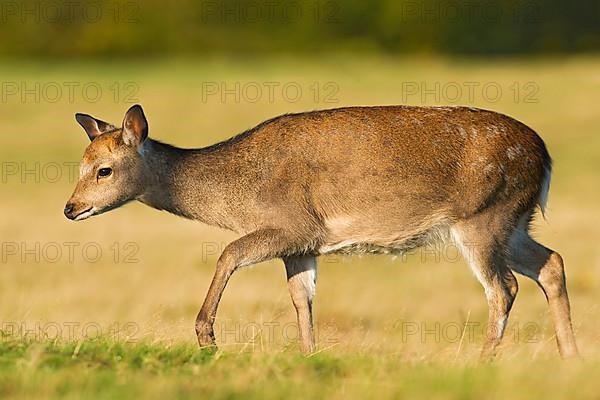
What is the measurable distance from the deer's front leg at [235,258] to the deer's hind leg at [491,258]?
58.6 inches

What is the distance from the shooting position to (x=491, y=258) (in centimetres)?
1041

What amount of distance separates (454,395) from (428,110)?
4638mm

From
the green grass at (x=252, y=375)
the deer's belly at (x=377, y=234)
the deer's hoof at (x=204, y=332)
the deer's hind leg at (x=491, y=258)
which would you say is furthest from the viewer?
the deer's belly at (x=377, y=234)

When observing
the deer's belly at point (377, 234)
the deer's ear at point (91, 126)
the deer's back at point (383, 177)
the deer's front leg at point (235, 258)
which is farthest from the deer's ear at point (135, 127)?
the deer's belly at point (377, 234)

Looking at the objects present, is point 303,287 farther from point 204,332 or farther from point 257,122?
point 257,122

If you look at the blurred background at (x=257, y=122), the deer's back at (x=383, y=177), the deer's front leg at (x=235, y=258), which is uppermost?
the deer's back at (x=383, y=177)

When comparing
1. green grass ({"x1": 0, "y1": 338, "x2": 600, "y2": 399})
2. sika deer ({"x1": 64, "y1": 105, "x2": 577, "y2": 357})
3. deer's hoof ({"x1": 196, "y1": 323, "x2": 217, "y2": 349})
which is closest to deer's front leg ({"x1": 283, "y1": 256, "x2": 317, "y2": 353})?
sika deer ({"x1": 64, "y1": 105, "x2": 577, "y2": 357})

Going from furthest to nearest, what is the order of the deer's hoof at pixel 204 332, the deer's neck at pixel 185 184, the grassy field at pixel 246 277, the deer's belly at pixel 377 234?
1. the deer's neck at pixel 185 184
2. the deer's belly at pixel 377 234
3. the deer's hoof at pixel 204 332
4. the grassy field at pixel 246 277

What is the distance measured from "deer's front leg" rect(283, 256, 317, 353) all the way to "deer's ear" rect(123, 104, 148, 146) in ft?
5.39

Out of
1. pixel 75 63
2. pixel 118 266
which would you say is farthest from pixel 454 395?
pixel 75 63

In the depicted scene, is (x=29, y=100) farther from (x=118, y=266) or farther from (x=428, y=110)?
(x=428, y=110)

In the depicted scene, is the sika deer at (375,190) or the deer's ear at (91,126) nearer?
the sika deer at (375,190)

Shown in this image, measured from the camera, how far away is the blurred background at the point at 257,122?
1500cm

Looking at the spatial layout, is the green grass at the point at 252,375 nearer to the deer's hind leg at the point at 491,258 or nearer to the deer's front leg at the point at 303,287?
the deer's hind leg at the point at 491,258
